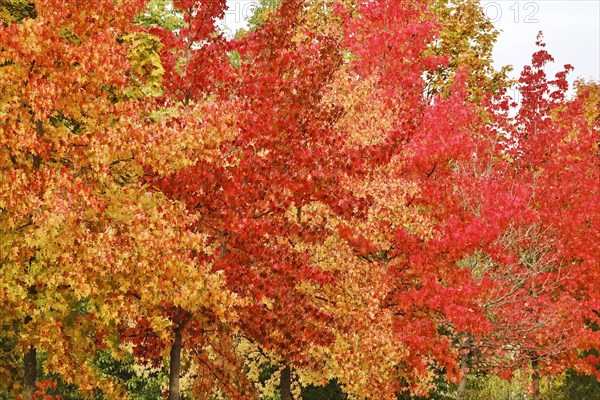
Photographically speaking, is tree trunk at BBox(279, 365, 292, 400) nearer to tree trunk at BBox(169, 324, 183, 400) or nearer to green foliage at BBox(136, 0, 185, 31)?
tree trunk at BBox(169, 324, 183, 400)

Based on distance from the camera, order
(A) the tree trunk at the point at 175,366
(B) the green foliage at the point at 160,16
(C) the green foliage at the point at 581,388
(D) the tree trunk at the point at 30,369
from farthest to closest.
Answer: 1. (B) the green foliage at the point at 160,16
2. (C) the green foliage at the point at 581,388
3. (A) the tree trunk at the point at 175,366
4. (D) the tree trunk at the point at 30,369

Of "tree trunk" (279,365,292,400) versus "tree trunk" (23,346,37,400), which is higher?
"tree trunk" (279,365,292,400)

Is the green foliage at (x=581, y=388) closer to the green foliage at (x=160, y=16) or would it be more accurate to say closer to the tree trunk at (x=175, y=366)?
the tree trunk at (x=175, y=366)

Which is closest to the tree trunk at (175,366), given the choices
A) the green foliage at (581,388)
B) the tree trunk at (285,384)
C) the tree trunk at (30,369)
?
the tree trunk at (30,369)

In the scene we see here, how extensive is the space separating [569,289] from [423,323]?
18.4ft

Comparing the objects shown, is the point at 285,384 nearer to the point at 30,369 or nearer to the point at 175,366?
the point at 175,366

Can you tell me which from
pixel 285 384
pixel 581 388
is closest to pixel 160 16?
pixel 285 384

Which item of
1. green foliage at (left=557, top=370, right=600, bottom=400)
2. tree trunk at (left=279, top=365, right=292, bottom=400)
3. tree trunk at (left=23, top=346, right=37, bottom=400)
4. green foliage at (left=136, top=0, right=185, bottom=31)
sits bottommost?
tree trunk at (left=23, top=346, right=37, bottom=400)

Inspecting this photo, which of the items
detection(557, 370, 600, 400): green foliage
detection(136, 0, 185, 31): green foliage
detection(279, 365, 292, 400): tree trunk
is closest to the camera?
detection(279, 365, 292, 400): tree trunk

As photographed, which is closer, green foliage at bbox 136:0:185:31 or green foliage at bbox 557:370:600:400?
green foliage at bbox 557:370:600:400

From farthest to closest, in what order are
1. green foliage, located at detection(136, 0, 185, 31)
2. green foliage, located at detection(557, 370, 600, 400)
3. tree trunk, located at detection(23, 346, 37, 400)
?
green foliage, located at detection(136, 0, 185, 31) → green foliage, located at detection(557, 370, 600, 400) → tree trunk, located at detection(23, 346, 37, 400)

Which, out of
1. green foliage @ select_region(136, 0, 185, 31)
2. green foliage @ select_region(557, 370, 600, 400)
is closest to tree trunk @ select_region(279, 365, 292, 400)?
green foliage @ select_region(557, 370, 600, 400)

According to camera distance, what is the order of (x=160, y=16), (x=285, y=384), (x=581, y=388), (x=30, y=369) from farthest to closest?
(x=160, y=16), (x=581, y=388), (x=285, y=384), (x=30, y=369)

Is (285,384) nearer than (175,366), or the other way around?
(175,366)
